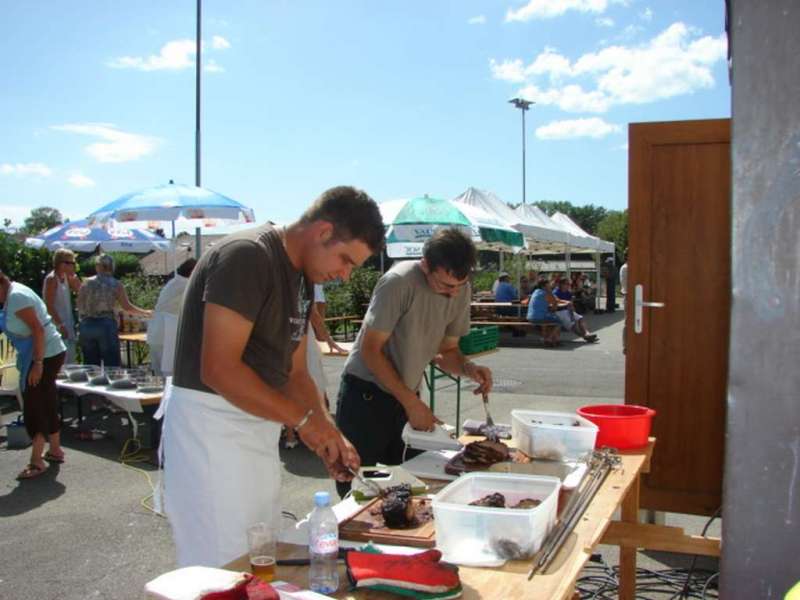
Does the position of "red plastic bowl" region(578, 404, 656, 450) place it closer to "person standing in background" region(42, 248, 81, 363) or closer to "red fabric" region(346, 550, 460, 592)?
"red fabric" region(346, 550, 460, 592)

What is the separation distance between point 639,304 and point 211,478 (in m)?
2.82

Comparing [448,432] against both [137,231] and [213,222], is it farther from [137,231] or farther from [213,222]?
[137,231]

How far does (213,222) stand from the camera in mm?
8945

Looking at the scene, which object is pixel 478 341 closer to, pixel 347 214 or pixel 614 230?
pixel 347 214

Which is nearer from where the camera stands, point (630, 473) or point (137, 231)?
point (630, 473)

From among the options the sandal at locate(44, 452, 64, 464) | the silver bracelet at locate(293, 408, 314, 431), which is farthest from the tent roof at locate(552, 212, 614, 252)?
the silver bracelet at locate(293, 408, 314, 431)

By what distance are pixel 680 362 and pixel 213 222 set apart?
21.1ft

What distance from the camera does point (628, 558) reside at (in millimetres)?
3041

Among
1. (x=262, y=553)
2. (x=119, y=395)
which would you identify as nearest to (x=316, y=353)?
(x=119, y=395)

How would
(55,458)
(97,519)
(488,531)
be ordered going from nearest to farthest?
(488,531)
(97,519)
(55,458)

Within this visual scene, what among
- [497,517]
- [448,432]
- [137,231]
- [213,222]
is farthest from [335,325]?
[497,517]

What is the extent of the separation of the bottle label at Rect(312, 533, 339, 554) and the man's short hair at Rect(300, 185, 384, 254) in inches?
31.5

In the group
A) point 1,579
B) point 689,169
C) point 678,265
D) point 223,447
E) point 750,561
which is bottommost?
point 1,579

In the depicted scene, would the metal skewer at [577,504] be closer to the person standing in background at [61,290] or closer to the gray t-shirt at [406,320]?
the gray t-shirt at [406,320]
